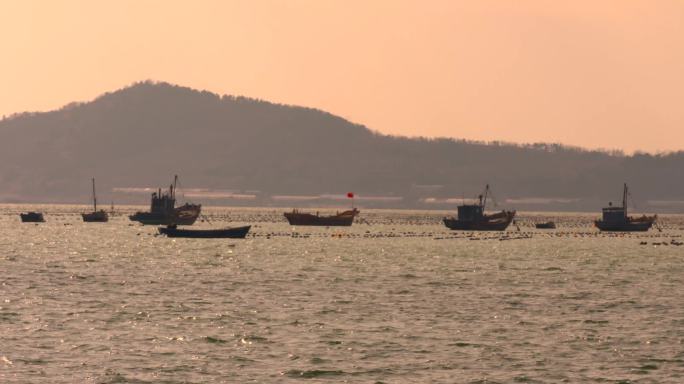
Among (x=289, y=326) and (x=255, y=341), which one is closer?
(x=255, y=341)

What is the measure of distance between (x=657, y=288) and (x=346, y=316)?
33.4 metres

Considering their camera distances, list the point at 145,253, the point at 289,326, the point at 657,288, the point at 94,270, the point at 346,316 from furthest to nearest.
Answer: the point at 145,253 → the point at 94,270 → the point at 657,288 → the point at 346,316 → the point at 289,326

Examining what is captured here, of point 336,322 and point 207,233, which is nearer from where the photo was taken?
point 336,322

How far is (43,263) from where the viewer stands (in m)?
118

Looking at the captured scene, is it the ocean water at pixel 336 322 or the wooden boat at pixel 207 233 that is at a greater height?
the wooden boat at pixel 207 233

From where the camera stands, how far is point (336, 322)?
2501 inches

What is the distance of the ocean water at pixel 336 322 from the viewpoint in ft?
156

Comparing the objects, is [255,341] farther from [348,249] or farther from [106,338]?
[348,249]

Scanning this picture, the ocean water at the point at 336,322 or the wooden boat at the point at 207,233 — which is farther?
the wooden boat at the point at 207,233

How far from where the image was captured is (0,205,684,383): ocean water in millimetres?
47656

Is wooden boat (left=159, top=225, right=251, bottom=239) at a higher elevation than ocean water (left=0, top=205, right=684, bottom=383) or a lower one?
higher

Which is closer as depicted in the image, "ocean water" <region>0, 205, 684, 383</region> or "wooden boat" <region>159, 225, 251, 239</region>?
"ocean water" <region>0, 205, 684, 383</region>

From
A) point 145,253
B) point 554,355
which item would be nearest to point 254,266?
point 145,253

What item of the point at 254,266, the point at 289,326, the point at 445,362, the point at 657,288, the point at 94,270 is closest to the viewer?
the point at 445,362
